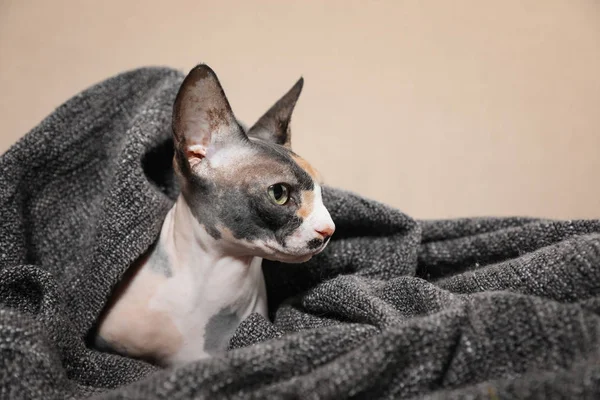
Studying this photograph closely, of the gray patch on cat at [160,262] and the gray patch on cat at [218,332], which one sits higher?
the gray patch on cat at [160,262]

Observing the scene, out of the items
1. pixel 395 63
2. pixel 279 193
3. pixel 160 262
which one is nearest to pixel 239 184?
pixel 279 193

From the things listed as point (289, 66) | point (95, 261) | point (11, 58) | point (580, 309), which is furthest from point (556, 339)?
point (11, 58)

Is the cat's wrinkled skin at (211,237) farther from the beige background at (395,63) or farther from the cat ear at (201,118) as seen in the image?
the beige background at (395,63)

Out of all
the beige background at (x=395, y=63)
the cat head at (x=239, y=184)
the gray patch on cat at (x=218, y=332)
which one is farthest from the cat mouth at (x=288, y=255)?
the beige background at (x=395, y=63)

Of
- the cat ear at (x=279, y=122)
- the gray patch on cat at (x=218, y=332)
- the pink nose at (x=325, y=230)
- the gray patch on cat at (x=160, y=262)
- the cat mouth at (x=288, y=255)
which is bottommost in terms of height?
the gray patch on cat at (x=218, y=332)

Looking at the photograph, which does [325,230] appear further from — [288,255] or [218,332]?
[218,332]

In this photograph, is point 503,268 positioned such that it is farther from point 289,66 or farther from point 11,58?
point 11,58

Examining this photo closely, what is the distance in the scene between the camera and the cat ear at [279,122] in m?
0.80

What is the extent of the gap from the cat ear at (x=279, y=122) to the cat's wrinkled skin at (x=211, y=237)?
Answer: 2 centimetres

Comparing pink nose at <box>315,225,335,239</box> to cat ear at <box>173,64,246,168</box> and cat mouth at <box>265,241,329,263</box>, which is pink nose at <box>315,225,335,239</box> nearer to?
cat mouth at <box>265,241,329,263</box>

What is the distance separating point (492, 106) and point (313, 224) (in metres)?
0.71

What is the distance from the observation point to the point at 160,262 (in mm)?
750

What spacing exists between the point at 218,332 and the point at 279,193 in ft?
0.70

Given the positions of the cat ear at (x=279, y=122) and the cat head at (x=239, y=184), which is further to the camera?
the cat ear at (x=279, y=122)
